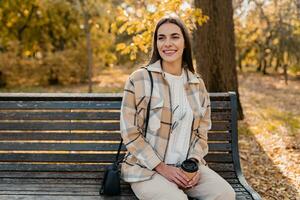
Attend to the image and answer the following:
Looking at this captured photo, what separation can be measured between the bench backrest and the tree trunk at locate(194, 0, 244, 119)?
3.27 meters

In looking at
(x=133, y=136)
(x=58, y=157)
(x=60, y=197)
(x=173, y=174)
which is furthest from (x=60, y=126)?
(x=173, y=174)

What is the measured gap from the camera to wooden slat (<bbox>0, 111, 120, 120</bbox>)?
3.73m

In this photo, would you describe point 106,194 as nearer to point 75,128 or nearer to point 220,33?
point 75,128

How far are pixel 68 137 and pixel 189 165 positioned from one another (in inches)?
49.3

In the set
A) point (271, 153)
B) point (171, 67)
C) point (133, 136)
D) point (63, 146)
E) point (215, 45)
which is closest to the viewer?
point (133, 136)

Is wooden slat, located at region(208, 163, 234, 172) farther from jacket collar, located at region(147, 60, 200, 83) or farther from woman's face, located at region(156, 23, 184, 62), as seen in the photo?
woman's face, located at region(156, 23, 184, 62)

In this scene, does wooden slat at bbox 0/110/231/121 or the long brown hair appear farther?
wooden slat at bbox 0/110/231/121

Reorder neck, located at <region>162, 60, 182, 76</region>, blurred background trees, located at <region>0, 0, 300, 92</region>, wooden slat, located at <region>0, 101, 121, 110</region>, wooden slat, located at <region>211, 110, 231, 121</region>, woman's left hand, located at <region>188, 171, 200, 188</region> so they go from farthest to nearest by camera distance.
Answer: blurred background trees, located at <region>0, 0, 300, 92</region>, wooden slat, located at <region>211, 110, 231, 121</region>, wooden slat, located at <region>0, 101, 121, 110</region>, neck, located at <region>162, 60, 182, 76</region>, woman's left hand, located at <region>188, 171, 200, 188</region>

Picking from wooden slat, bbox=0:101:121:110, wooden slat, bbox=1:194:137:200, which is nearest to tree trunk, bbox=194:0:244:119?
wooden slat, bbox=0:101:121:110

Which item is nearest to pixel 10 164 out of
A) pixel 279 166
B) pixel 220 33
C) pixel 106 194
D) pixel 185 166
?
pixel 106 194

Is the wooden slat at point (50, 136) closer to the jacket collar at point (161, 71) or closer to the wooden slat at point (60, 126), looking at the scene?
the wooden slat at point (60, 126)

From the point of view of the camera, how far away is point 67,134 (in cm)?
377

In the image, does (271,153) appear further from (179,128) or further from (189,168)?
(189,168)

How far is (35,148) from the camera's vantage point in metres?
3.76
